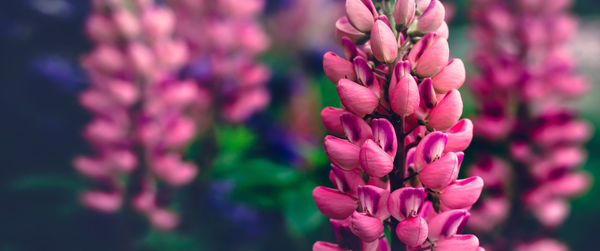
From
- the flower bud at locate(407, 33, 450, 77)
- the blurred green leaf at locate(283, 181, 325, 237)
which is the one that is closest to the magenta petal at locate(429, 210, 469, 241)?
the flower bud at locate(407, 33, 450, 77)

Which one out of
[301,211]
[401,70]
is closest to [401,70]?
[401,70]

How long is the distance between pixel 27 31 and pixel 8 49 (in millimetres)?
48

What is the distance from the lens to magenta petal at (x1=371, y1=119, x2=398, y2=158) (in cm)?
33

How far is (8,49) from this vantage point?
89 cm

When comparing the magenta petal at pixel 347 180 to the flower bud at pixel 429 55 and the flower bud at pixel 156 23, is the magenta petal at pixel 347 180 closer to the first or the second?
the flower bud at pixel 429 55

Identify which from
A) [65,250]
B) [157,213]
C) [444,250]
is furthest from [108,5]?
[444,250]

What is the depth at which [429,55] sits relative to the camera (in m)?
0.34

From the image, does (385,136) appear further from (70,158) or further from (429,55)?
(70,158)

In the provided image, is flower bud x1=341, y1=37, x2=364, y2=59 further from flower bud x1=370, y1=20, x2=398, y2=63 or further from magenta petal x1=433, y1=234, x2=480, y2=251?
magenta petal x1=433, y1=234, x2=480, y2=251

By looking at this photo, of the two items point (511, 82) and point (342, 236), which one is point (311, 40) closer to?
point (511, 82)

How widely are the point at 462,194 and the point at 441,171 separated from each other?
0.09 feet

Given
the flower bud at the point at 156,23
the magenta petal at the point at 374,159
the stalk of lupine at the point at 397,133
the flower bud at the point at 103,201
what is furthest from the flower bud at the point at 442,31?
the flower bud at the point at 103,201

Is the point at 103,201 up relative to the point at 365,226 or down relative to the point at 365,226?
up

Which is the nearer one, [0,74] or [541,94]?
[541,94]
